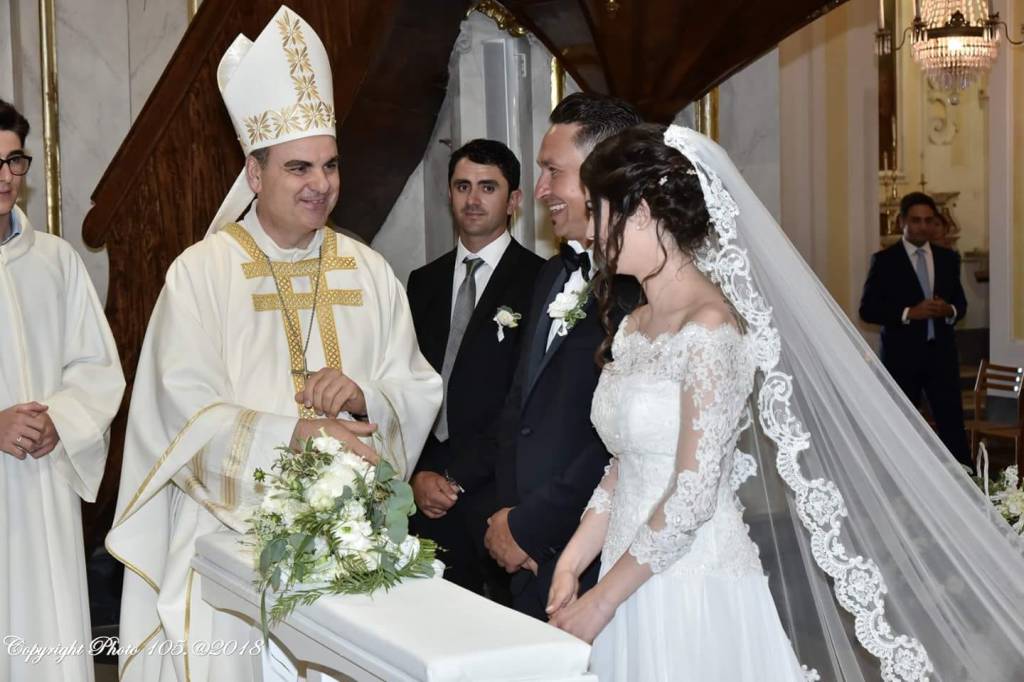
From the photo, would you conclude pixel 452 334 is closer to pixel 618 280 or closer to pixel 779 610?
pixel 618 280

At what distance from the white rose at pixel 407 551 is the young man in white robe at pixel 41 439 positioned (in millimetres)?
1757

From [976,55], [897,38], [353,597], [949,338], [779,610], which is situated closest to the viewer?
[353,597]

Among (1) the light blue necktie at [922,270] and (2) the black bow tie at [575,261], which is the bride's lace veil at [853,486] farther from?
(1) the light blue necktie at [922,270]

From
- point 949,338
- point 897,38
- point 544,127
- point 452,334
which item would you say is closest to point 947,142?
point 897,38

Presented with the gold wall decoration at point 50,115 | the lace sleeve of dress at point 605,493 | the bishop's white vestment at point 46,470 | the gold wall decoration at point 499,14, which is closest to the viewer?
the lace sleeve of dress at point 605,493

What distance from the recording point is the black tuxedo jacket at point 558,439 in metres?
3.59

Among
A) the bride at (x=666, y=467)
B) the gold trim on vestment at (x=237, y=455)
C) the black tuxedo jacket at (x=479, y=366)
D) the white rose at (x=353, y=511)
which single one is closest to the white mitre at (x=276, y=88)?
the gold trim on vestment at (x=237, y=455)

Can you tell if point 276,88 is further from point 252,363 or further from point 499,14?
point 499,14

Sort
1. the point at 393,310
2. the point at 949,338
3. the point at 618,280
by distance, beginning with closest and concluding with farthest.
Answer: the point at 618,280
the point at 393,310
the point at 949,338

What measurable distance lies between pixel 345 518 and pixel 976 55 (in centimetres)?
1093

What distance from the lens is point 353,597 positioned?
2.71 m

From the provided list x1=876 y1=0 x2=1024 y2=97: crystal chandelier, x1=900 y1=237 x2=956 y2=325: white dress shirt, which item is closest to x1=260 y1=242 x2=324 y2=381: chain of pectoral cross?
x1=900 y1=237 x2=956 y2=325: white dress shirt

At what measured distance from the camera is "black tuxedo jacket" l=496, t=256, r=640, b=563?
359 centimetres

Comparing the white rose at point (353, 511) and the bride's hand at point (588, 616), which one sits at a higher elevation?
the white rose at point (353, 511)
